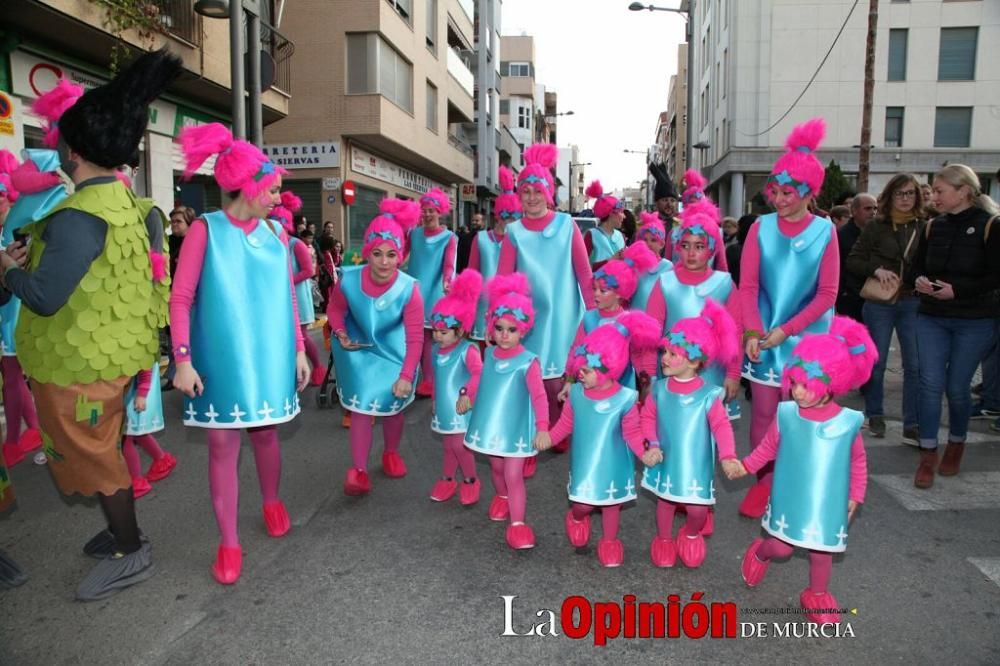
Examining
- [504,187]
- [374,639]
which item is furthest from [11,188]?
[374,639]

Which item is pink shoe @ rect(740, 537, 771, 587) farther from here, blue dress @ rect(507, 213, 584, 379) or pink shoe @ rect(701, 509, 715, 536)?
blue dress @ rect(507, 213, 584, 379)

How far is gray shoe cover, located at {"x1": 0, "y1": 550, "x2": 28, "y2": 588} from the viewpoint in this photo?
3269mm

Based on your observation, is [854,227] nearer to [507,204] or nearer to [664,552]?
[507,204]

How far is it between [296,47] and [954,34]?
2907 centimetres

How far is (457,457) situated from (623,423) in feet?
4.46

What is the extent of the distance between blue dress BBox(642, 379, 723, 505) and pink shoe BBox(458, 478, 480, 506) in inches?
54.6

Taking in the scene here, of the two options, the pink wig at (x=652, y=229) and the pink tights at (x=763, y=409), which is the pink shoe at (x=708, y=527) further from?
the pink wig at (x=652, y=229)

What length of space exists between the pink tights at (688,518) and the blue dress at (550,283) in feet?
5.56

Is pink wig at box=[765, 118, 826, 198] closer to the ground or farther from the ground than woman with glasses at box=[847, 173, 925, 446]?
farther from the ground

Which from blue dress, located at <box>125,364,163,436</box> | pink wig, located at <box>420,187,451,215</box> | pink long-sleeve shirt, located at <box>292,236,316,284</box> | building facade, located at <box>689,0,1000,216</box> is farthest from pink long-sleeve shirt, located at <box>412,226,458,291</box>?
building facade, located at <box>689,0,1000,216</box>

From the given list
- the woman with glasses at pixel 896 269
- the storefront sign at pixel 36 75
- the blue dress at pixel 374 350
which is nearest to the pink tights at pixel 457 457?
the blue dress at pixel 374 350

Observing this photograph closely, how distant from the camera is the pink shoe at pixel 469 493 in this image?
459 centimetres

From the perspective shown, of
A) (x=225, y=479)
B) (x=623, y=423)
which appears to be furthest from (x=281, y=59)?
(x=623, y=423)

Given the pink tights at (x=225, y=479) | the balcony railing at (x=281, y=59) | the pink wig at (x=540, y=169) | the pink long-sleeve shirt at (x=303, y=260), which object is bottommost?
the pink tights at (x=225, y=479)
